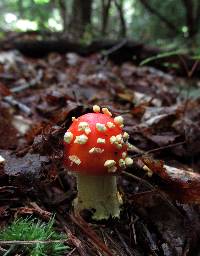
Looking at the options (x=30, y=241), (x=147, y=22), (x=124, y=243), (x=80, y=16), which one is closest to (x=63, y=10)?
(x=80, y=16)

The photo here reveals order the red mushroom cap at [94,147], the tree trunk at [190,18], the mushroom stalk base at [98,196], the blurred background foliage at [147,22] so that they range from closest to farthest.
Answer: the red mushroom cap at [94,147], the mushroom stalk base at [98,196], the tree trunk at [190,18], the blurred background foliage at [147,22]

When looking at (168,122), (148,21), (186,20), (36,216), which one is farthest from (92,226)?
(148,21)

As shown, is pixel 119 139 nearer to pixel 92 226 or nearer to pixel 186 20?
pixel 92 226

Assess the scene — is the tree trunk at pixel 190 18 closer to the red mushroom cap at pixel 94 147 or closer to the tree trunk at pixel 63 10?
the tree trunk at pixel 63 10

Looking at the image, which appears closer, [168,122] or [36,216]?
[36,216]

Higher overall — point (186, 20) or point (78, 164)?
point (186, 20)

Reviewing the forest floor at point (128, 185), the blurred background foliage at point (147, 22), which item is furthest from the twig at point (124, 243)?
the blurred background foliage at point (147, 22)

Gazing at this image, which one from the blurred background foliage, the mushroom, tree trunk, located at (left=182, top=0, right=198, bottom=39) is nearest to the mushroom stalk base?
the mushroom

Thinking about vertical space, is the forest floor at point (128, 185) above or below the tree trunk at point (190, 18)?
below
